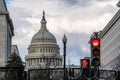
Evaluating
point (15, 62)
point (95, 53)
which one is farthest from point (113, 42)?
point (95, 53)

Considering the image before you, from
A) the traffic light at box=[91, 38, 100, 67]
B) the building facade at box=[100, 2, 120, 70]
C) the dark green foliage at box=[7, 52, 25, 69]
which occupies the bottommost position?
the traffic light at box=[91, 38, 100, 67]

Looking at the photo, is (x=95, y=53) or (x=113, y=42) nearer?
(x=95, y=53)

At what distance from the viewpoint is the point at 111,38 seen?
183 m

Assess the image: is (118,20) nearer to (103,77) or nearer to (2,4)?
(2,4)

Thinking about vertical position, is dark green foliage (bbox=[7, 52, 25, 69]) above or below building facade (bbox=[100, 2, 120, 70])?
below

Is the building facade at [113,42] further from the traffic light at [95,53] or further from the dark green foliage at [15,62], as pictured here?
the traffic light at [95,53]

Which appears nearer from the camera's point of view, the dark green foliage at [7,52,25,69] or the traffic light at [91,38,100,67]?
the traffic light at [91,38,100,67]

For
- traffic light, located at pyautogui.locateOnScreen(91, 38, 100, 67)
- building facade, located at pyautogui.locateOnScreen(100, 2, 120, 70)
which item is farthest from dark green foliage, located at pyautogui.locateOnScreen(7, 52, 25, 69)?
traffic light, located at pyautogui.locateOnScreen(91, 38, 100, 67)

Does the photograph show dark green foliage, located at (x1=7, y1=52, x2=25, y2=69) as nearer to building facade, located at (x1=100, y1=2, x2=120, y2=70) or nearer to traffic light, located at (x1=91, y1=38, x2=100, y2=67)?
building facade, located at (x1=100, y1=2, x2=120, y2=70)

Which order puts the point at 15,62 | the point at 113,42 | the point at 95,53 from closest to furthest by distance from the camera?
the point at 95,53
the point at 15,62
the point at 113,42

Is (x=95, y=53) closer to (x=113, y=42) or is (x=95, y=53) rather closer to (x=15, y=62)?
(x=15, y=62)

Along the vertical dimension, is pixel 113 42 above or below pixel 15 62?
above

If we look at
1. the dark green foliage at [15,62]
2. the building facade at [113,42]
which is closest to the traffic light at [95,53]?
the dark green foliage at [15,62]

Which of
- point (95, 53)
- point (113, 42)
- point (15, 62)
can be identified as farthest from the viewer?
point (113, 42)
